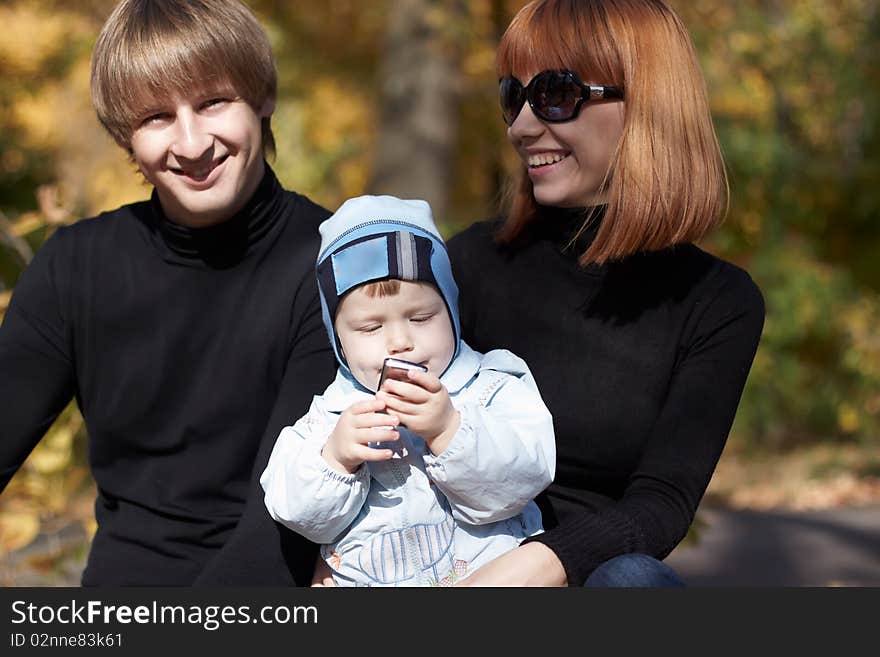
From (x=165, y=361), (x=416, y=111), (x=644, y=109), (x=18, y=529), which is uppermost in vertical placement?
(x=644, y=109)

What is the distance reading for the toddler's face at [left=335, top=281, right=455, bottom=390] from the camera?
2082mm

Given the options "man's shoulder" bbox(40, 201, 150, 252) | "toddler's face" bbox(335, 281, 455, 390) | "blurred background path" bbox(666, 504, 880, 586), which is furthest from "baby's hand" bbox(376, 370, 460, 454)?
"blurred background path" bbox(666, 504, 880, 586)

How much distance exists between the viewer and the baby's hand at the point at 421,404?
76.2 inches

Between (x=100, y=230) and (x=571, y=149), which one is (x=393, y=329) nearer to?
(x=571, y=149)

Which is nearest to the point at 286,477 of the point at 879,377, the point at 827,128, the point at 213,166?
the point at 213,166

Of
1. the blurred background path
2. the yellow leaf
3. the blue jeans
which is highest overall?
the blue jeans

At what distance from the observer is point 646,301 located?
245cm

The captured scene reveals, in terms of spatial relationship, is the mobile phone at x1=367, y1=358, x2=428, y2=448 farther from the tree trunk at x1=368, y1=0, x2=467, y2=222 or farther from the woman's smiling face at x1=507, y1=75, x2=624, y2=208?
the tree trunk at x1=368, y1=0, x2=467, y2=222

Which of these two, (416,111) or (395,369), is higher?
(416,111)

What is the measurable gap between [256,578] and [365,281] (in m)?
0.61

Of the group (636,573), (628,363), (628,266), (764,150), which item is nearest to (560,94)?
(628,266)

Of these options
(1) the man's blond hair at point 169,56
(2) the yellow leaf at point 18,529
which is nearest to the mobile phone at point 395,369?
(1) the man's blond hair at point 169,56

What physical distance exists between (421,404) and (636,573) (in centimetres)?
48

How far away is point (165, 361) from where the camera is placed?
94.9 inches
